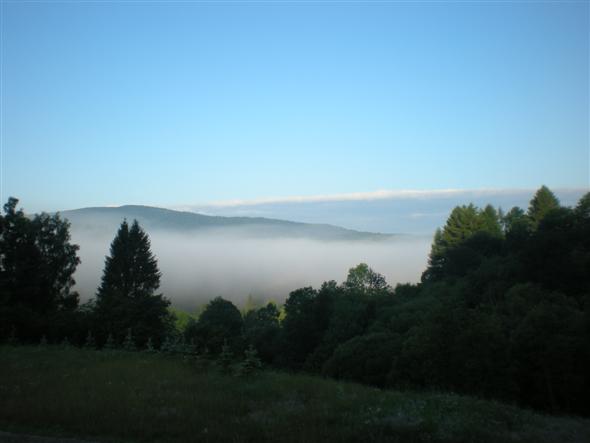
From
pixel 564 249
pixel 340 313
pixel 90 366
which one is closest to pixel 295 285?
pixel 340 313

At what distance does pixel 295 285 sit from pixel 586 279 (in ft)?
502

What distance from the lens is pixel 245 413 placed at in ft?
37.1

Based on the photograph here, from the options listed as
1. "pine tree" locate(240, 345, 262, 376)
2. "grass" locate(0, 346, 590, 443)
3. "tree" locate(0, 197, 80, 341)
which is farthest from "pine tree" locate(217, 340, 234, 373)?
"tree" locate(0, 197, 80, 341)

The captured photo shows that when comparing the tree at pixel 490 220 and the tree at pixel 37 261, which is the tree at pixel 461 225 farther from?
the tree at pixel 37 261

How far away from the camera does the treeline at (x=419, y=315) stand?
66.9ft

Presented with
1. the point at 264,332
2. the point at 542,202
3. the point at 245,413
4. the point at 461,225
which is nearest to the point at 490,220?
the point at 461,225

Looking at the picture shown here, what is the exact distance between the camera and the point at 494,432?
9.73 meters

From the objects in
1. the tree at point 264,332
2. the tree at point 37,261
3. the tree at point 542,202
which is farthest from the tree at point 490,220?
the tree at point 37,261

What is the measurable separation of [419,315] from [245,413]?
126ft

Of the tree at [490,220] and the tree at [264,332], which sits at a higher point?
the tree at [490,220]

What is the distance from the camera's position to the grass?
9703 millimetres

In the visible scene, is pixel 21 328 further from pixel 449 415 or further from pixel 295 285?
pixel 295 285

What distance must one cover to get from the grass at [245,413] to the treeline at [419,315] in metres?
4.01

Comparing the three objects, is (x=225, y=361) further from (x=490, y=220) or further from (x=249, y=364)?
(x=490, y=220)
